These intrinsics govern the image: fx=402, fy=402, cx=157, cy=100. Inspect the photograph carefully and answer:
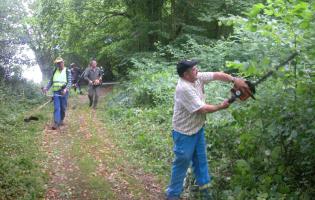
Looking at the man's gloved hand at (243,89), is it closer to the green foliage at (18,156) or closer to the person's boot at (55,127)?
the green foliage at (18,156)

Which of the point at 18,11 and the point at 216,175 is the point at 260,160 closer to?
the point at 216,175

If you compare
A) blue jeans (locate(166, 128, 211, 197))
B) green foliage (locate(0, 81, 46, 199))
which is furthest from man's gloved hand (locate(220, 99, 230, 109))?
green foliage (locate(0, 81, 46, 199))

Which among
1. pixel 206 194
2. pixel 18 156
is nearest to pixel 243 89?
pixel 206 194

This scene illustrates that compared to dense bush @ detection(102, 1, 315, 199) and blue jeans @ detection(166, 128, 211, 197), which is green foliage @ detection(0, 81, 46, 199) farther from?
dense bush @ detection(102, 1, 315, 199)

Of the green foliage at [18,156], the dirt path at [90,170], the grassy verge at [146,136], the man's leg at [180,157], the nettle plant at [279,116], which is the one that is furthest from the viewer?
the grassy verge at [146,136]

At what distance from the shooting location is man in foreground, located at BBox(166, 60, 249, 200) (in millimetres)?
5707

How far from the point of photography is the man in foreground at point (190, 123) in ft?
18.7

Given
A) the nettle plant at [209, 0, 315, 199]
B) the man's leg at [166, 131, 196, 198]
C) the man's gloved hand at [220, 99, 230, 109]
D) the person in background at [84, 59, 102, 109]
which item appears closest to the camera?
the nettle plant at [209, 0, 315, 199]

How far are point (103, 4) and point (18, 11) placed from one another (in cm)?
542

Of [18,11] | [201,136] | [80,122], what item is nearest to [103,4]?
[18,11]

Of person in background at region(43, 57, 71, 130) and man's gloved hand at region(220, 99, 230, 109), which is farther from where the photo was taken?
person in background at region(43, 57, 71, 130)

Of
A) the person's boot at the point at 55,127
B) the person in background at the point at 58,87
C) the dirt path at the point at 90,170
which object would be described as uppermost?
the person in background at the point at 58,87

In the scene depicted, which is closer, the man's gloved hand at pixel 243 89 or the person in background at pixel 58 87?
the man's gloved hand at pixel 243 89

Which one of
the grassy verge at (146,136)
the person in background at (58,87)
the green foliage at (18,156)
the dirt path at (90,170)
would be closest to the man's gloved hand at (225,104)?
the dirt path at (90,170)
